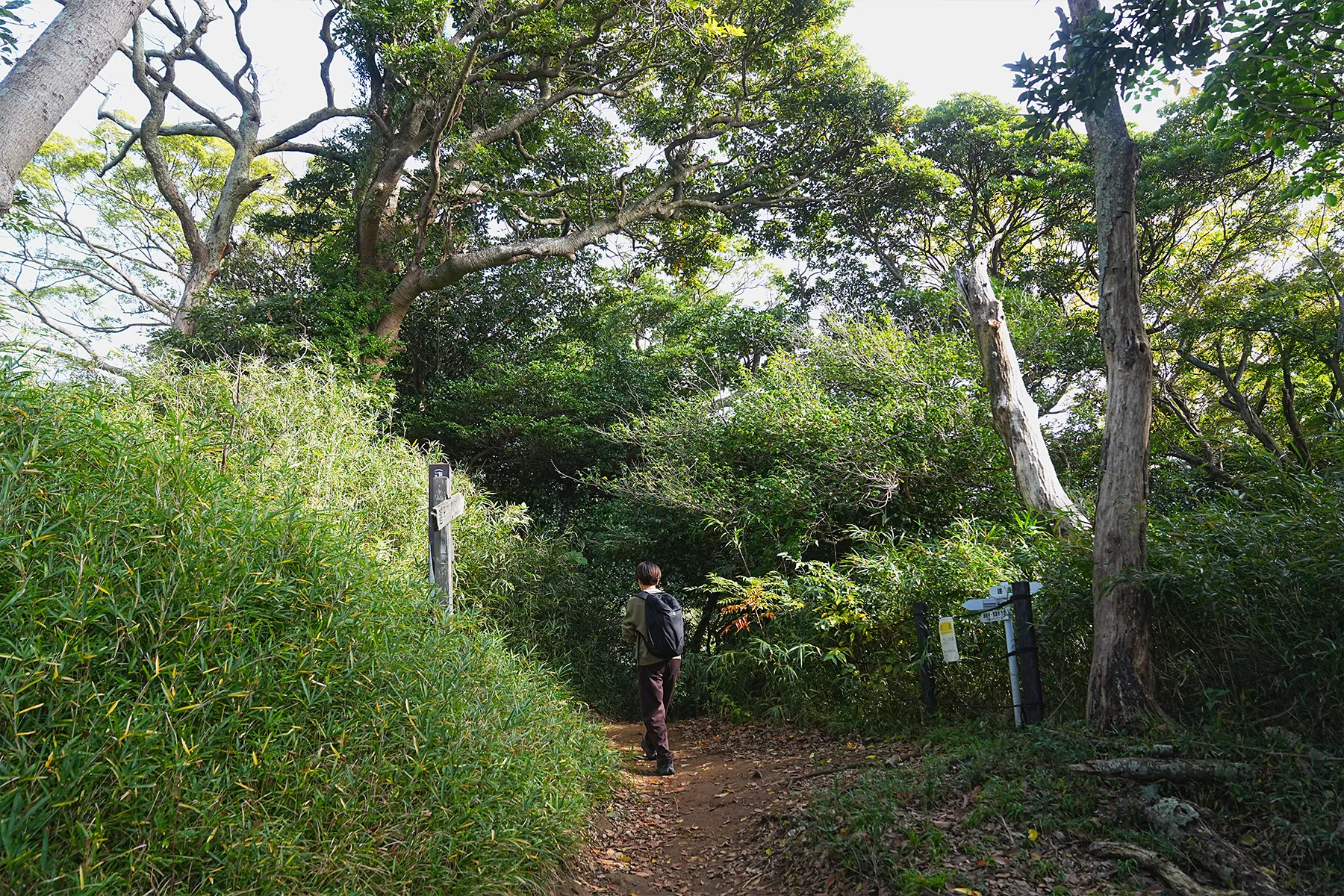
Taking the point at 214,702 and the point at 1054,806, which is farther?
the point at 1054,806

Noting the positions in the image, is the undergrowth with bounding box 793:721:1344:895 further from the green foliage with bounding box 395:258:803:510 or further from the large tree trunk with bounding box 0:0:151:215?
the green foliage with bounding box 395:258:803:510

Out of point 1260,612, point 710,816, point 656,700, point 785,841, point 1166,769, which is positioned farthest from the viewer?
point 656,700

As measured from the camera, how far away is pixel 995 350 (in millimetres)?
6695

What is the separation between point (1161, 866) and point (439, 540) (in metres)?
4.71

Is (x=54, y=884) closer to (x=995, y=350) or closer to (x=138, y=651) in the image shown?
(x=138, y=651)

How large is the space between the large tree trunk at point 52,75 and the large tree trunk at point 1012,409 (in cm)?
680

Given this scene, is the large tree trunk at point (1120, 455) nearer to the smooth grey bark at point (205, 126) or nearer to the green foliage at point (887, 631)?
the green foliage at point (887, 631)

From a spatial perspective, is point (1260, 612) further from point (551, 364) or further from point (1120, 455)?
point (551, 364)

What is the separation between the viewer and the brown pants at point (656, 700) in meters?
5.86

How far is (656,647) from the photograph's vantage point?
5789 millimetres

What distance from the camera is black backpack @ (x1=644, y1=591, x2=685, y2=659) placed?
5770 mm

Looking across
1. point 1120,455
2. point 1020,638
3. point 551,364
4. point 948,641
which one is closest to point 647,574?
point 948,641

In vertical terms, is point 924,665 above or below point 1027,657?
below

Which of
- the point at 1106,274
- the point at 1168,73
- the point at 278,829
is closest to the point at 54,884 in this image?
the point at 278,829
